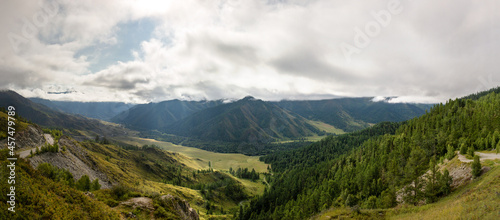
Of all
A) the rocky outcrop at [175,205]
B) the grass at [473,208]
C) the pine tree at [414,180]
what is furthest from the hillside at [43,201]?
the pine tree at [414,180]

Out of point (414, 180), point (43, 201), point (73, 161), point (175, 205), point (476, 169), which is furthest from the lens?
point (73, 161)

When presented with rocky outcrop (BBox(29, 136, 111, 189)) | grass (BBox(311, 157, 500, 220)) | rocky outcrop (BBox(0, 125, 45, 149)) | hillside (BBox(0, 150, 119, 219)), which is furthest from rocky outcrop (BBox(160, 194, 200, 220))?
rocky outcrop (BBox(0, 125, 45, 149))

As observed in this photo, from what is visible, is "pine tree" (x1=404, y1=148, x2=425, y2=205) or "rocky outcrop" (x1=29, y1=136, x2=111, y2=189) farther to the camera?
"rocky outcrop" (x1=29, y1=136, x2=111, y2=189)

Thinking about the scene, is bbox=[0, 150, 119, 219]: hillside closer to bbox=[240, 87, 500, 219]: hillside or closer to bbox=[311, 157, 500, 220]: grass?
bbox=[311, 157, 500, 220]: grass

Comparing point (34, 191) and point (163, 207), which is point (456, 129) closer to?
point (163, 207)

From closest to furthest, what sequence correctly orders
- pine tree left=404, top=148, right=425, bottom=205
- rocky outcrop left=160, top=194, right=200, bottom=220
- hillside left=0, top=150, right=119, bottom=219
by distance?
hillside left=0, top=150, right=119, bottom=219
rocky outcrop left=160, top=194, right=200, bottom=220
pine tree left=404, top=148, right=425, bottom=205

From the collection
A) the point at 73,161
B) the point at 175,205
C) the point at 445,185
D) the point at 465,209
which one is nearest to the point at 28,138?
the point at 73,161

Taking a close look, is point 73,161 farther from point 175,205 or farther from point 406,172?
point 406,172

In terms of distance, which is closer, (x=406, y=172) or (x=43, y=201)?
(x=43, y=201)

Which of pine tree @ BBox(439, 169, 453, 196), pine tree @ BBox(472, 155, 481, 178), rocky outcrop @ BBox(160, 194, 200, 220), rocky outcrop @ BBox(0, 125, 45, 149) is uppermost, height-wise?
rocky outcrop @ BBox(0, 125, 45, 149)

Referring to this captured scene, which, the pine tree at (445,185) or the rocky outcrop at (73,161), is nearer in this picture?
the pine tree at (445,185)

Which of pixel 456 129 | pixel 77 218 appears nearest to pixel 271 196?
pixel 456 129

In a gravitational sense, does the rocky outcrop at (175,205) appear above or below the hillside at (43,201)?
below

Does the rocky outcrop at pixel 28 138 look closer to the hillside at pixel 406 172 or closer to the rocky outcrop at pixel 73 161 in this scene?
the rocky outcrop at pixel 73 161
